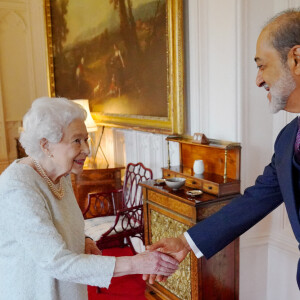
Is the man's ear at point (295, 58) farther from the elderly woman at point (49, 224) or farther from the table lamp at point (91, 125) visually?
the table lamp at point (91, 125)

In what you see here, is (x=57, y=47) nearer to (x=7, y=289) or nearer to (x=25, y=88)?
(x=25, y=88)

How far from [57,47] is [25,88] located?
1.84 meters

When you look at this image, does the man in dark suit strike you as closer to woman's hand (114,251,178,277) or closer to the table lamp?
woman's hand (114,251,178,277)

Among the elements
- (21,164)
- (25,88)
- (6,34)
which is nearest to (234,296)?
(21,164)

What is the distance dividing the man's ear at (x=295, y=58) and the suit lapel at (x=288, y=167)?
31cm

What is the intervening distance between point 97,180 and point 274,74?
3.67 meters

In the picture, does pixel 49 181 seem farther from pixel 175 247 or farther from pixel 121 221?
pixel 121 221

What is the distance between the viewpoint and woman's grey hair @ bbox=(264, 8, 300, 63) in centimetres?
157

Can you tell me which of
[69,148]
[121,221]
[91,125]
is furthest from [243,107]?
[91,125]

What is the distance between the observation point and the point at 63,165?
192 centimetres

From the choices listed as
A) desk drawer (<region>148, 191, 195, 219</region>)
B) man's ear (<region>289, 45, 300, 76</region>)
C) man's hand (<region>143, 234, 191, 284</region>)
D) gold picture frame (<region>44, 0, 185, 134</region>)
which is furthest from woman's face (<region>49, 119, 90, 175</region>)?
gold picture frame (<region>44, 0, 185, 134</region>)

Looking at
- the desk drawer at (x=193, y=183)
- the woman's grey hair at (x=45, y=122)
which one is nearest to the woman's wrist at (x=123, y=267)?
the woman's grey hair at (x=45, y=122)

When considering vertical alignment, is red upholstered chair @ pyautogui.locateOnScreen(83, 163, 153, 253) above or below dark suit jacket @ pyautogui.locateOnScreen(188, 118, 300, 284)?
below

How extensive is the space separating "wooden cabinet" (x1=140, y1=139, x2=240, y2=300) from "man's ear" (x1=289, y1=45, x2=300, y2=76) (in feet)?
4.42
